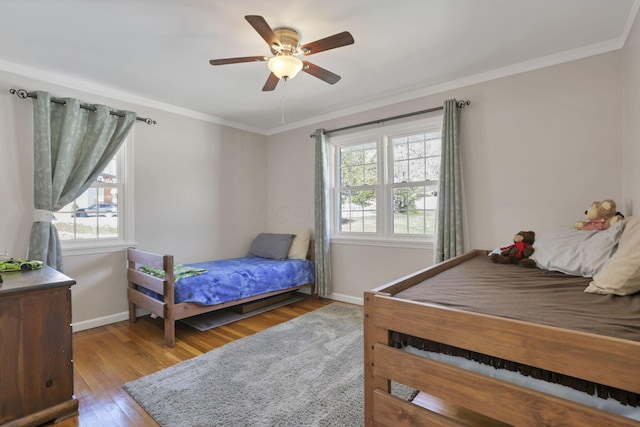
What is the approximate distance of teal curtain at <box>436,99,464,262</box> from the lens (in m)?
2.80

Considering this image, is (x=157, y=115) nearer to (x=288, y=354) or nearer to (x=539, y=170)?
(x=288, y=354)

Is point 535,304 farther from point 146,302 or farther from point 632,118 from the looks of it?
point 146,302

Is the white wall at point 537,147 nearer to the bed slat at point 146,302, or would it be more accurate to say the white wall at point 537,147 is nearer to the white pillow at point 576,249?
the white pillow at point 576,249

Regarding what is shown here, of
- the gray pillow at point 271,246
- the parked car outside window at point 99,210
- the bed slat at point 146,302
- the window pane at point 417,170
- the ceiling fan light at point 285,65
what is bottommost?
the bed slat at point 146,302

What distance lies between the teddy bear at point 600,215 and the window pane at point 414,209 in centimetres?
123

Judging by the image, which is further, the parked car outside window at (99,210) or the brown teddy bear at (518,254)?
the parked car outside window at (99,210)

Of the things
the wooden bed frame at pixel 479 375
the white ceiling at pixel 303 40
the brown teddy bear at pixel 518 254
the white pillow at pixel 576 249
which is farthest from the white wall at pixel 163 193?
the white pillow at pixel 576 249

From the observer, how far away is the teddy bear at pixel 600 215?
204cm

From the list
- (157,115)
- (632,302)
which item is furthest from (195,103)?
(632,302)

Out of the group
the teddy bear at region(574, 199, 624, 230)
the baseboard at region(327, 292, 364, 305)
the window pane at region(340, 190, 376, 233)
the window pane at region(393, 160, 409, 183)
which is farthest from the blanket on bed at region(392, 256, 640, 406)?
the baseboard at region(327, 292, 364, 305)

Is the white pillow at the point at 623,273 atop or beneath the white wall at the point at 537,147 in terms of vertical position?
beneath

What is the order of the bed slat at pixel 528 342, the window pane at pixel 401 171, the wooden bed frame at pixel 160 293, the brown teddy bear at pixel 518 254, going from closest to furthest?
the bed slat at pixel 528 342
the brown teddy bear at pixel 518 254
the wooden bed frame at pixel 160 293
the window pane at pixel 401 171

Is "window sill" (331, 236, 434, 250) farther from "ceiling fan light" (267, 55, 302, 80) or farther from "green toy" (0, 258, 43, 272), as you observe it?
"green toy" (0, 258, 43, 272)

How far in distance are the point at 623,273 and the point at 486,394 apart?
865mm
